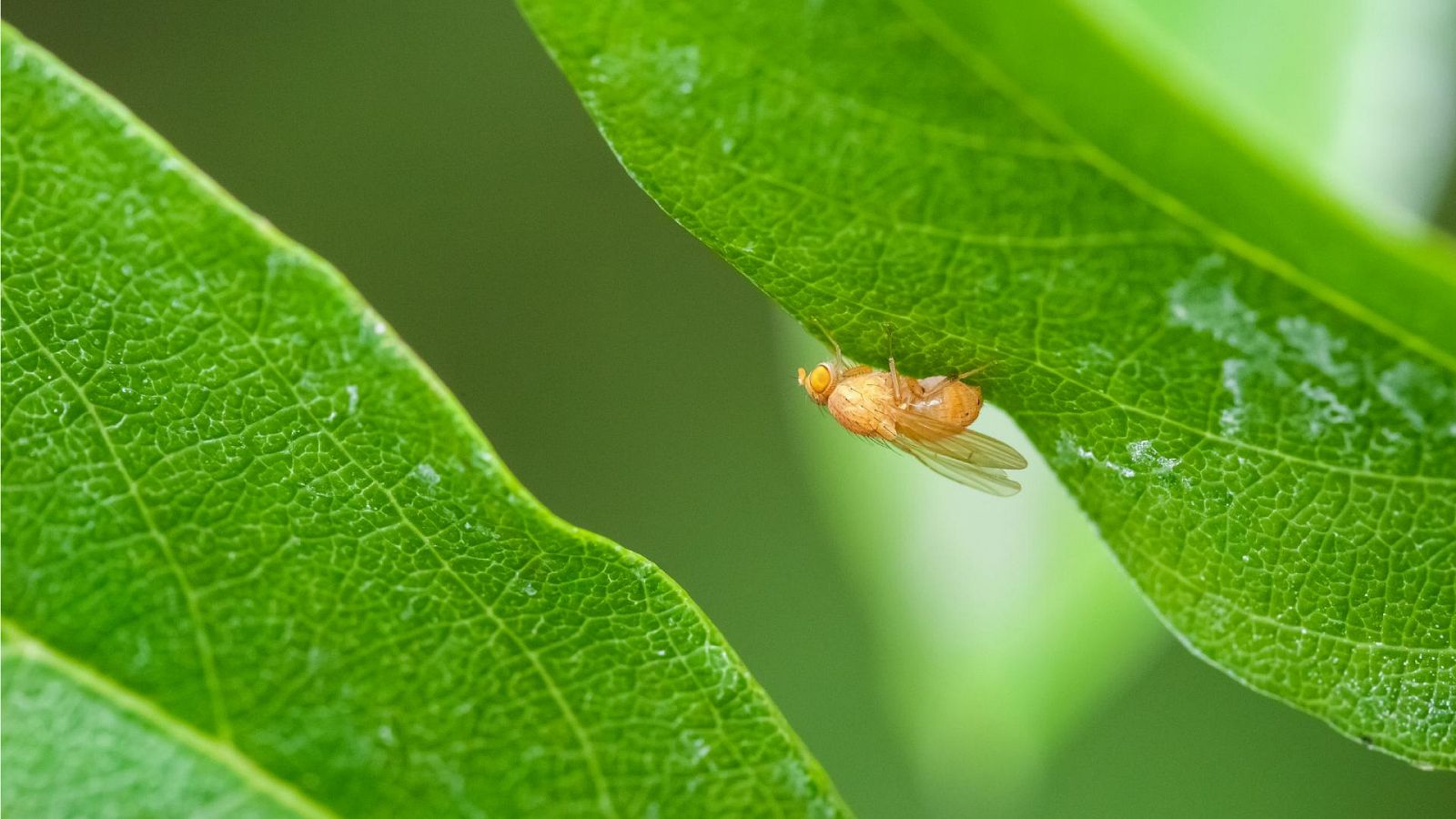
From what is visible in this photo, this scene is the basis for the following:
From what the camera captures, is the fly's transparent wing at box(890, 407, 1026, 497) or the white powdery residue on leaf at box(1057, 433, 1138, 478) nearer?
the white powdery residue on leaf at box(1057, 433, 1138, 478)

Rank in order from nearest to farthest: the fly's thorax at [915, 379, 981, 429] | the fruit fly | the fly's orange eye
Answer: the fly's thorax at [915, 379, 981, 429] → the fruit fly → the fly's orange eye

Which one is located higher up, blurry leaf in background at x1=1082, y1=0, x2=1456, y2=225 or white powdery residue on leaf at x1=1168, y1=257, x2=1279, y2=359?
blurry leaf in background at x1=1082, y1=0, x2=1456, y2=225

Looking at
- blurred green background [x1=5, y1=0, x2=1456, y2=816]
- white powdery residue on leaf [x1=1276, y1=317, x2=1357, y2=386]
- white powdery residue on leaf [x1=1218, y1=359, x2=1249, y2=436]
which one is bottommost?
blurred green background [x1=5, y1=0, x2=1456, y2=816]

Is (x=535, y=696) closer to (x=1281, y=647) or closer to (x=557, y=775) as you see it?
(x=557, y=775)

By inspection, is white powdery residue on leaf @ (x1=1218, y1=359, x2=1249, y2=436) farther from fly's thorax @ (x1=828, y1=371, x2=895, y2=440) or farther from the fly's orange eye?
the fly's orange eye

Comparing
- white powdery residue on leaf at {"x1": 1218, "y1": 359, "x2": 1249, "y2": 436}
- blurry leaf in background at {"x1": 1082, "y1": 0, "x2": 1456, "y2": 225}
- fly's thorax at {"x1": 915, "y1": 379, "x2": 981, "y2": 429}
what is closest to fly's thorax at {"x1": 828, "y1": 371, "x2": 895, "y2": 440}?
fly's thorax at {"x1": 915, "y1": 379, "x2": 981, "y2": 429}
